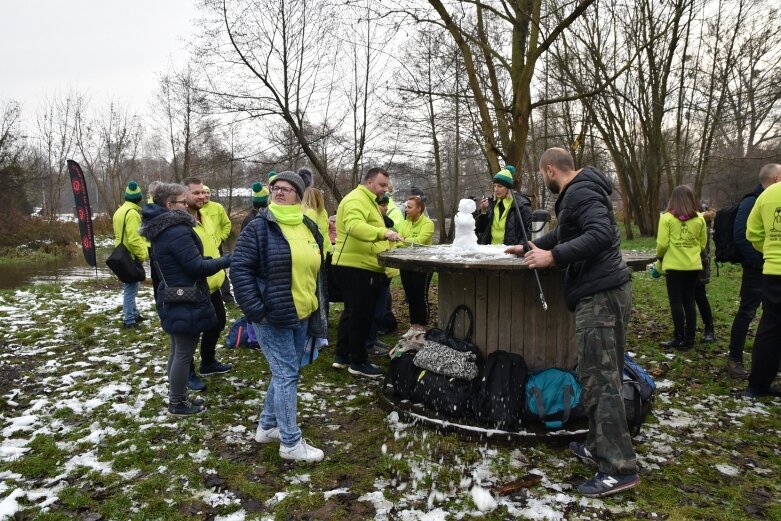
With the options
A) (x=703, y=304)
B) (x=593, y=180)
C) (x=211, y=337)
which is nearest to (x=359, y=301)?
(x=211, y=337)

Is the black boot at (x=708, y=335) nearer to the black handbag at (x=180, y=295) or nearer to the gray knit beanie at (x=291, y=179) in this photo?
the gray knit beanie at (x=291, y=179)

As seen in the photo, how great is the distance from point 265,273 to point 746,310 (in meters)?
4.86

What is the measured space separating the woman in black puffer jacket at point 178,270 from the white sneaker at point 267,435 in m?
0.83

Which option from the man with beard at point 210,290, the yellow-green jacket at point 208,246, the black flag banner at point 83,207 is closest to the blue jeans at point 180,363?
the man with beard at point 210,290

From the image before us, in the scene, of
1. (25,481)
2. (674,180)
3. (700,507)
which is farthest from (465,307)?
(674,180)

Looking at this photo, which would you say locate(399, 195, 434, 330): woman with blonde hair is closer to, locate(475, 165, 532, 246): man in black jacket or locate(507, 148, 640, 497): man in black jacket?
locate(475, 165, 532, 246): man in black jacket

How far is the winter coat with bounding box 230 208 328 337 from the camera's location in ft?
10.8

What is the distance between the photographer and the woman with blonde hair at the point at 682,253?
5.93 metres

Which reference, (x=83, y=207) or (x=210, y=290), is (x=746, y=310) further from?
(x=83, y=207)

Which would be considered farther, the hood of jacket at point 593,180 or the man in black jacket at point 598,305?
the hood of jacket at point 593,180

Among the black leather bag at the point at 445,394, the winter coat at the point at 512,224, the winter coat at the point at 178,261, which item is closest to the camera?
the black leather bag at the point at 445,394

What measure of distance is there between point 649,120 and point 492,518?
70.9ft

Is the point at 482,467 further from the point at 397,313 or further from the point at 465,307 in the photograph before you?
the point at 397,313

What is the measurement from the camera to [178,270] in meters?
4.10
